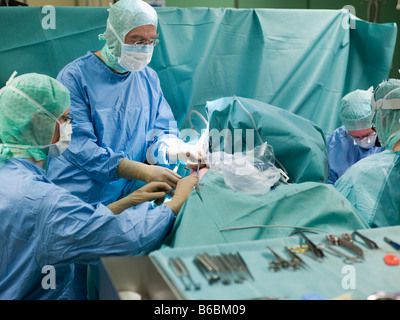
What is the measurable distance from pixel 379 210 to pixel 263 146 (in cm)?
61

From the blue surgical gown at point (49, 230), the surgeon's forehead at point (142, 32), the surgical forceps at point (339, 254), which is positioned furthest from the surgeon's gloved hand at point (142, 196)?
the surgeon's forehead at point (142, 32)

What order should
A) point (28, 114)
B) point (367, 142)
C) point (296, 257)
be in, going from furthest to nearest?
1. point (367, 142)
2. point (28, 114)
3. point (296, 257)

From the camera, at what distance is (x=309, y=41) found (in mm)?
3451

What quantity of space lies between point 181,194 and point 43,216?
0.61 m

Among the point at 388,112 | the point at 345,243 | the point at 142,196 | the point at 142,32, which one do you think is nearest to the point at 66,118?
the point at 142,196

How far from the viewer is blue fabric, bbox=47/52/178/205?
7.91ft

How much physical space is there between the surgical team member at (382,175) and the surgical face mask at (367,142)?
36.1 inches

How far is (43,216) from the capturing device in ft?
5.35

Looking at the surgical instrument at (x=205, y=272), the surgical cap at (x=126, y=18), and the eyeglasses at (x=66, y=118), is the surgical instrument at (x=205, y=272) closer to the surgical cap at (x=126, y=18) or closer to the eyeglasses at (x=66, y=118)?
the eyeglasses at (x=66, y=118)

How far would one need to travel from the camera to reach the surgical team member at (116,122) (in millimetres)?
2412

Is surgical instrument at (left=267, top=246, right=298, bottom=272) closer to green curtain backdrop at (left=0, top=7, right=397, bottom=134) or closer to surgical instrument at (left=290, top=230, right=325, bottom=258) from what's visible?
surgical instrument at (left=290, top=230, right=325, bottom=258)

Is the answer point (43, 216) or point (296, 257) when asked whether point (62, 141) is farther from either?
point (296, 257)
